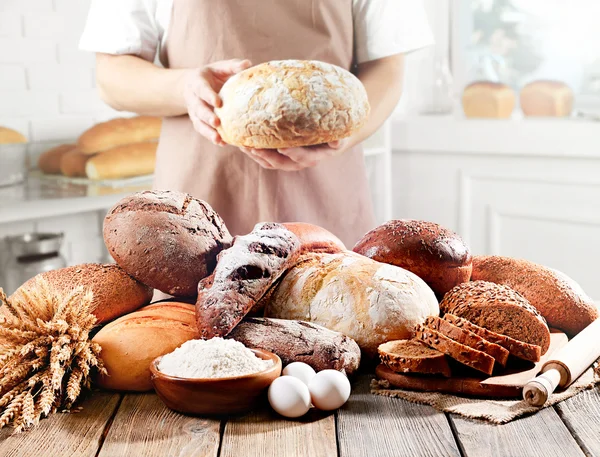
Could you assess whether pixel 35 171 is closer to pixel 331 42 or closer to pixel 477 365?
pixel 331 42

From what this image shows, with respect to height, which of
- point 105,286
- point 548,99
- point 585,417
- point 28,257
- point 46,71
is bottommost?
point 28,257

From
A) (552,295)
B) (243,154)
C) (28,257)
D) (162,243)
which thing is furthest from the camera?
(28,257)

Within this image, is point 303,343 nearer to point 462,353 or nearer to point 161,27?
point 462,353

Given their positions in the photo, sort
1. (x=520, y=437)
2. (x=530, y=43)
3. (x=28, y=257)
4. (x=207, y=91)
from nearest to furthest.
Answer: (x=520, y=437) < (x=207, y=91) < (x=28, y=257) < (x=530, y=43)

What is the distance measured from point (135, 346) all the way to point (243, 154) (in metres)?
Answer: 0.81

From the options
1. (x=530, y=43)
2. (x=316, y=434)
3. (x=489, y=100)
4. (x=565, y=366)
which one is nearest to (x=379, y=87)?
(x=565, y=366)

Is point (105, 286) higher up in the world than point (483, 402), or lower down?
higher up

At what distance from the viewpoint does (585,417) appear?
77 cm

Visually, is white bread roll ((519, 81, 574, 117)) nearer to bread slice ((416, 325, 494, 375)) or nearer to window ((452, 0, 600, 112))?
window ((452, 0, 600, 112))

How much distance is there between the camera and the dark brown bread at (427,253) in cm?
100

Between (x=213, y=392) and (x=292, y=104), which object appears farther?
(x=292, y=104)

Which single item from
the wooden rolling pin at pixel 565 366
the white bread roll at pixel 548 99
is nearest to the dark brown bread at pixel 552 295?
the wooden rolling pin at pixel 565 366

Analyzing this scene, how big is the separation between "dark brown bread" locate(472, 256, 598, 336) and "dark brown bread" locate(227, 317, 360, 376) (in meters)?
0.32

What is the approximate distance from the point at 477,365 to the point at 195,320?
0.35 meters
